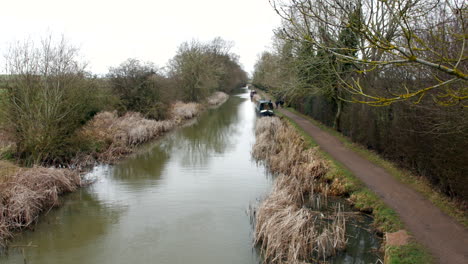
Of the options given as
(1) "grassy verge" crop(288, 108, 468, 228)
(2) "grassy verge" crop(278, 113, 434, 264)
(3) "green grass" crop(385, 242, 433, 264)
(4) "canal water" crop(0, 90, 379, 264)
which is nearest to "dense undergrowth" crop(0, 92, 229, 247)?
(4) "canal water" crop(0, 90, 379, 264)

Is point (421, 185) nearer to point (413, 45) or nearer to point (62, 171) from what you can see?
point (413, 45)

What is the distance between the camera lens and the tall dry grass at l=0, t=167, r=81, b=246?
7848mm

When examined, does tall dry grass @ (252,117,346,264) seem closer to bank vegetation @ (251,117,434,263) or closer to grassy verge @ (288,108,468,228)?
bank vegetation @ (251,117,434,263)

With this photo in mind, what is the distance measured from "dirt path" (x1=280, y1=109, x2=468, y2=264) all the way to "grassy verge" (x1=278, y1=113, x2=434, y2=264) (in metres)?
0.16

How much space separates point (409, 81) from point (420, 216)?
4.29m

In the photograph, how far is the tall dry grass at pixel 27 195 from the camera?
25.7 feet

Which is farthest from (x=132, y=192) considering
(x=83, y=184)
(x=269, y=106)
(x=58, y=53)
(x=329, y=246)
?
(x=269, y=106)

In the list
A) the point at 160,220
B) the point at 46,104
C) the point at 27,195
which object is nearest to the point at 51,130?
the point at 46,104

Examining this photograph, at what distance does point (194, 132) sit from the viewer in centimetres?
2314

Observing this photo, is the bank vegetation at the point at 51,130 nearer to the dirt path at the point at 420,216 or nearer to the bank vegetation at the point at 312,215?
the bank vegetation at the point at 312,215

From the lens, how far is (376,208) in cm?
777

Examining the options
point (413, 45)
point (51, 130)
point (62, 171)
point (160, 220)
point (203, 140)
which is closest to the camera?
point (413, 45)

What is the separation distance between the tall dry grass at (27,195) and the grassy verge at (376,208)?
777 cm

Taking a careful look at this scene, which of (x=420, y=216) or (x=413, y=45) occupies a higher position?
(x=413, y=45)
